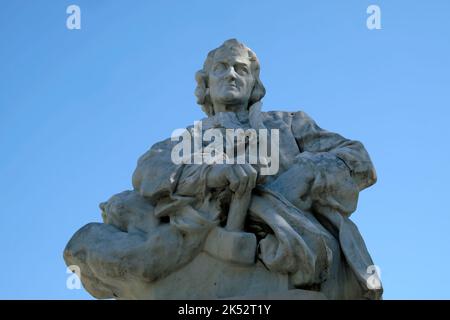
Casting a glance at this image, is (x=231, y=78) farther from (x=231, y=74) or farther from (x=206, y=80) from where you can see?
(x=206, y=80)

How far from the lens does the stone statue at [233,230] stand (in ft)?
39.9

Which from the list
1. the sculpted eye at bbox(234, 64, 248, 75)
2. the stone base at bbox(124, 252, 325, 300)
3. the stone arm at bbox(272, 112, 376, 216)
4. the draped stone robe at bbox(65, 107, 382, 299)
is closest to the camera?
the stone base at bbox(124, 252, 325, 300)

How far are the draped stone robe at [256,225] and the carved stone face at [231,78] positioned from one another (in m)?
0.96

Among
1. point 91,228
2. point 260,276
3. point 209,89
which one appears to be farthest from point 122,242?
point 209,89

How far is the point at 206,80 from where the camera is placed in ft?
46.1

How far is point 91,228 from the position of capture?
1265cm

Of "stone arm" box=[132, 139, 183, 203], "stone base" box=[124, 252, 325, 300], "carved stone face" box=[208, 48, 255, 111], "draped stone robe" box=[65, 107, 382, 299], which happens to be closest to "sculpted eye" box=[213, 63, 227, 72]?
"carved stone face" box=[208, 48, 255, 111]

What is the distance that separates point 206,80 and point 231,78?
1.41ft

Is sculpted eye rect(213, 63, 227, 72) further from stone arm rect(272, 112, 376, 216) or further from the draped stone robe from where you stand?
stone arm rect(272, 112, 376, 216)

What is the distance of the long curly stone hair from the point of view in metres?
13.9

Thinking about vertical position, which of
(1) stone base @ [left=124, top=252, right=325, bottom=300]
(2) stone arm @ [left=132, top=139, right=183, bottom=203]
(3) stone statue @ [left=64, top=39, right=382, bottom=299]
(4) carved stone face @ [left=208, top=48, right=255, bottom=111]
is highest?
(4) carved stone face @ [left=208, top=48, right=255, bottom=111]

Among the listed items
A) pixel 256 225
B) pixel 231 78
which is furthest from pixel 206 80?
pixel 256 225
